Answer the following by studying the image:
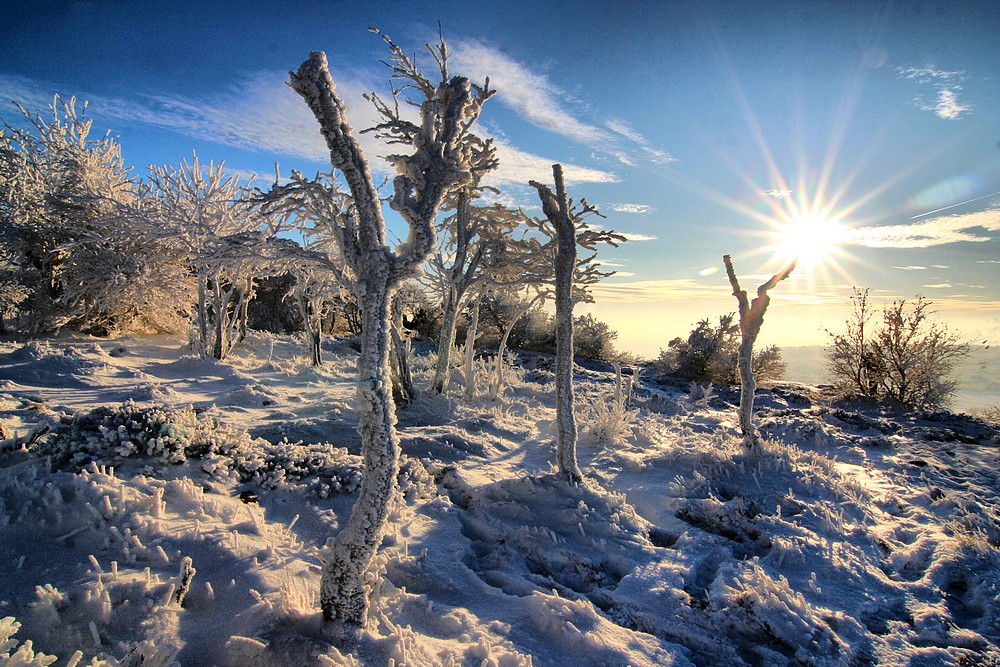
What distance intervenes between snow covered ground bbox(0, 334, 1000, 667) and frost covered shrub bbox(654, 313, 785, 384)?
8.92 m

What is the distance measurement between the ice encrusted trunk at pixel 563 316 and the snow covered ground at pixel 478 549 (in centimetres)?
53

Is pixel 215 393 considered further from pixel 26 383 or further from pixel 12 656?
pixel 12 656

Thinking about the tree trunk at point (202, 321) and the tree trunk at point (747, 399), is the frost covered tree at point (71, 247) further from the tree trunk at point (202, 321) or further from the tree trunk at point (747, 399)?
the tree trunk at point (747, 399)

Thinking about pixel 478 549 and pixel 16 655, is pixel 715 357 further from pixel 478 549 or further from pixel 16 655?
pixel 16 655

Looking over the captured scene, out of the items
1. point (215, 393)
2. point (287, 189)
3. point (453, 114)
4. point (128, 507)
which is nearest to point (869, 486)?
point (453, 114)

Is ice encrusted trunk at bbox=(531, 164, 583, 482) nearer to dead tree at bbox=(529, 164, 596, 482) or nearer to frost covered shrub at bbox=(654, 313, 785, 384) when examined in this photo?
dead tree at bbox=(529, 164, 596, 482)

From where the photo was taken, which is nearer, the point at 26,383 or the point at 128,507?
the point at 128,507

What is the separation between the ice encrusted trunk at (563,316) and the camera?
5477 mm

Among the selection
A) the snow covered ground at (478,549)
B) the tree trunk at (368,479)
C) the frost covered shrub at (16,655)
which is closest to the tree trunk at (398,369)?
the snow covered ground at (478,549)

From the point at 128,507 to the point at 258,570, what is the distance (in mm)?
1189

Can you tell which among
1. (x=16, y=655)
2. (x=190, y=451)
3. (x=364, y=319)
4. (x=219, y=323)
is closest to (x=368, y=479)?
(x=364, y=319)

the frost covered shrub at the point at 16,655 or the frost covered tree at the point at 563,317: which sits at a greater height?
the frost covered tree at the point at 563,317

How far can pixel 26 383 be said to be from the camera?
755 centimetres

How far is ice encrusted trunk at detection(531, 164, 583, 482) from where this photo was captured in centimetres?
548
